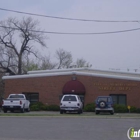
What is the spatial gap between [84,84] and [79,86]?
740 mm

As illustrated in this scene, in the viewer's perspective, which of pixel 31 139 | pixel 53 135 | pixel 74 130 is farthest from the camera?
pixel 74 130

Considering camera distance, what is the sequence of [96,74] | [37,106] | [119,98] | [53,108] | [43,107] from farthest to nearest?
[119,98] < [96,74] < [43,107] < [37,106] < [53,108]

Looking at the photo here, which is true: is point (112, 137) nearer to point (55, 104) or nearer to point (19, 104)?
point (19, 104)

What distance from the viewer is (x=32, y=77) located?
4684 centimetres

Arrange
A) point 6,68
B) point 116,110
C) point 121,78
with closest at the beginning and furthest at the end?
1. point 116,110
2. point 121,78
3. point 6,68

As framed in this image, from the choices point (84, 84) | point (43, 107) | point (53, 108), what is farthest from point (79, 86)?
point (43, 107)

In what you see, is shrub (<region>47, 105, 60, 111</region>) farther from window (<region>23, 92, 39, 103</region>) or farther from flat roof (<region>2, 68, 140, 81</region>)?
flat roof (<region>2, 68, 140, 81</region>)

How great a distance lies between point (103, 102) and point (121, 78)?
386 inches

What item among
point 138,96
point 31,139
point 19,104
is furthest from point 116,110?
point 31,139

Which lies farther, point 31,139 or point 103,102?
point 103,102

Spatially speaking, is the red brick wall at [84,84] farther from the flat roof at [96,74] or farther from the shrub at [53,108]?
the shrub at [53,108]

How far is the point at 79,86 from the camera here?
44.9 metres

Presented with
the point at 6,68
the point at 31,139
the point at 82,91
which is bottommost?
the point at 31,139

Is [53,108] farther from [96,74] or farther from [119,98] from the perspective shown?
[119,98]
